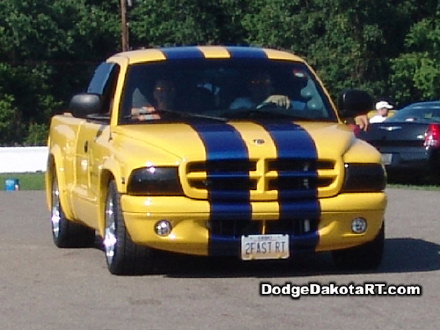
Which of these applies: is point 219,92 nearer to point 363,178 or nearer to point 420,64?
point 363,178

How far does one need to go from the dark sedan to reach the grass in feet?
20.4

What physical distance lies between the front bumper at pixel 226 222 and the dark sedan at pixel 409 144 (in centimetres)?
1096

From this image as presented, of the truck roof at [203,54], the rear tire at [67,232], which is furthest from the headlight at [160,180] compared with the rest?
the rear tire at [67,232]

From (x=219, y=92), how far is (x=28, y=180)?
16929 millimetres

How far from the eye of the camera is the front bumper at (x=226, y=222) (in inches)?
372

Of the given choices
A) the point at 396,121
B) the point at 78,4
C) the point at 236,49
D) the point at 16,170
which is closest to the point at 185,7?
the point at 78,4

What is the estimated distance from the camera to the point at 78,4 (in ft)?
222

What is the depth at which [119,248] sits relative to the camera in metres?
9.84

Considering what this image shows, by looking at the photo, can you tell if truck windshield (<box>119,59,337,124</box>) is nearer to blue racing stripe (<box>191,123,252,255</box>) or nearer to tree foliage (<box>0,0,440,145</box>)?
blue racing stripe (<box>191,123,252,255</box>)

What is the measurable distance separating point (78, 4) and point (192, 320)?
60.4 meters

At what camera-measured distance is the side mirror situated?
10.8 m

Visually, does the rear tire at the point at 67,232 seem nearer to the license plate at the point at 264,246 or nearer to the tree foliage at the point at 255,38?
the license plate at the point at 264,246

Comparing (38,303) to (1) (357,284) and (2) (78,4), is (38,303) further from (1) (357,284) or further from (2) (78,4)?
(2) (78,4)

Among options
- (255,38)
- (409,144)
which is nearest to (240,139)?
(409,144)
